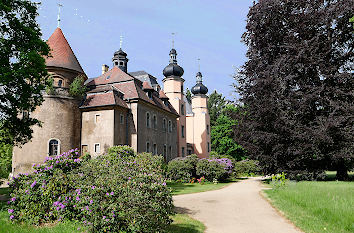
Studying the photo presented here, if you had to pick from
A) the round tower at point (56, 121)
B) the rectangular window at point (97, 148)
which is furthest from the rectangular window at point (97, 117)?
the rectangular window at point (97, 148)

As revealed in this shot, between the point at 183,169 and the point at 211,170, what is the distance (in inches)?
93.9

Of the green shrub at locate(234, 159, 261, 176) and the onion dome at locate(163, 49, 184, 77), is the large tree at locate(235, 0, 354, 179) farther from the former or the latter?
the onion dome at locate(163, 49, 184, 77)

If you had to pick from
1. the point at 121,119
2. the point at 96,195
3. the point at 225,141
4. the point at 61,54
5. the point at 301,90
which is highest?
the point at 61,54

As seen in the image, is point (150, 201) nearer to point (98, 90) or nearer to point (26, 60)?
point (26, 60)

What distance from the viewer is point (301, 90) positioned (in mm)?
17625

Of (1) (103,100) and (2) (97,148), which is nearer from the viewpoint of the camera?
(2) (97,148)

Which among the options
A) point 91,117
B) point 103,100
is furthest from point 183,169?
point 91,117

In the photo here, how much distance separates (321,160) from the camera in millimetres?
17859

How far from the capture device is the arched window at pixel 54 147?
23016mm

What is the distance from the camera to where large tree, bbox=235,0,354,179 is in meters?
16.2

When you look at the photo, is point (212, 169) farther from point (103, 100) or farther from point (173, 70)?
point (173, 70)

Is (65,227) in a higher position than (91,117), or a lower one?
lower

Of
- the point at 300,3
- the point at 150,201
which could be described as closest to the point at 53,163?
the point at 150,201

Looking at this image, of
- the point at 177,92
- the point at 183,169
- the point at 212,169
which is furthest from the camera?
the point at 177,92
